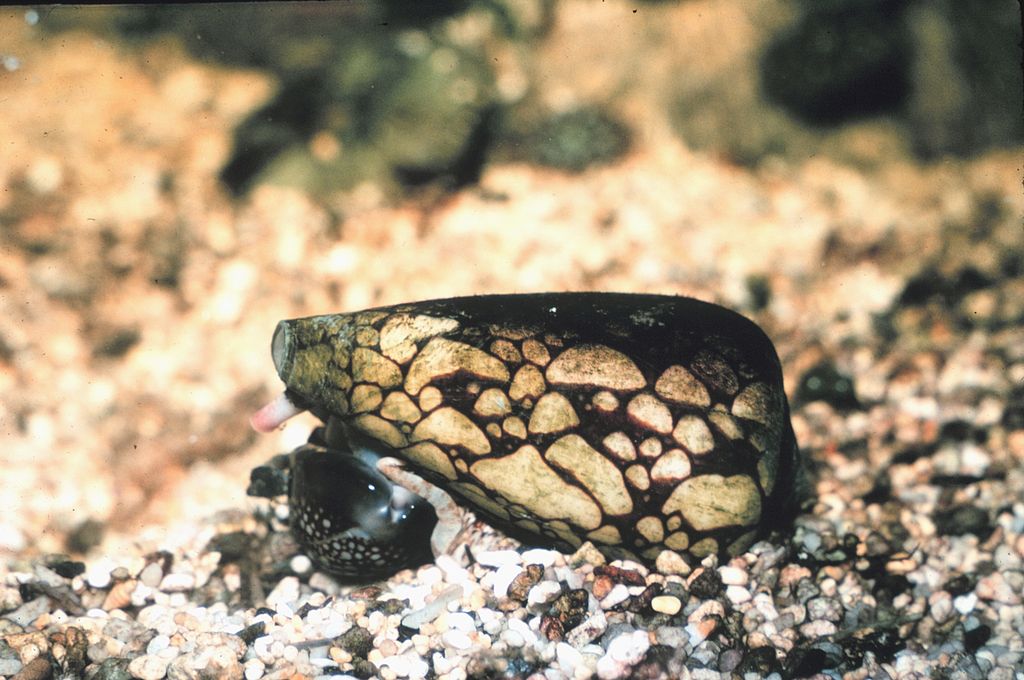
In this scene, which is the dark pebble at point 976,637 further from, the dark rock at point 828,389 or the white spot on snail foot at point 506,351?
the white spot on snail foot at point 506,351

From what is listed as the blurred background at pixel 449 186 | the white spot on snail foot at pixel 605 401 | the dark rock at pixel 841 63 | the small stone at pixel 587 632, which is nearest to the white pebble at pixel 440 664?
the small stone at pixel 587 632

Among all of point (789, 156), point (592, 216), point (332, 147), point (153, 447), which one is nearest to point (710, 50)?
point (789, 156)

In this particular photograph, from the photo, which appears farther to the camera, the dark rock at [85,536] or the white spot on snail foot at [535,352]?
the dark rock at [85,536]

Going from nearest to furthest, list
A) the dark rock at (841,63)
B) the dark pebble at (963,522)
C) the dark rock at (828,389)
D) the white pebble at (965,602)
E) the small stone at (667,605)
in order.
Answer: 1. the small stone at (667,605)
2. the white pebble at (965,602)
3. the dark pebble at (963,522)
4. the dark rock at (828,389)
5. the dark rock at (841,63)

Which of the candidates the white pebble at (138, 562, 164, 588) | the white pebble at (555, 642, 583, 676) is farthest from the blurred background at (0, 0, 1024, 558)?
the white pebble at (555, 642, 583, 676)

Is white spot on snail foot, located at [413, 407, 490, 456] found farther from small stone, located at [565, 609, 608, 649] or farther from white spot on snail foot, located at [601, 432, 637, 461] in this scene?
small stone, located at [565, 609, 608, 649]

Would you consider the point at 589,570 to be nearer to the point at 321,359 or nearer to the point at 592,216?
the point at 321,359

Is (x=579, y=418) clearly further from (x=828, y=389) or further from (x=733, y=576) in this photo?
(x=828, y=389)
